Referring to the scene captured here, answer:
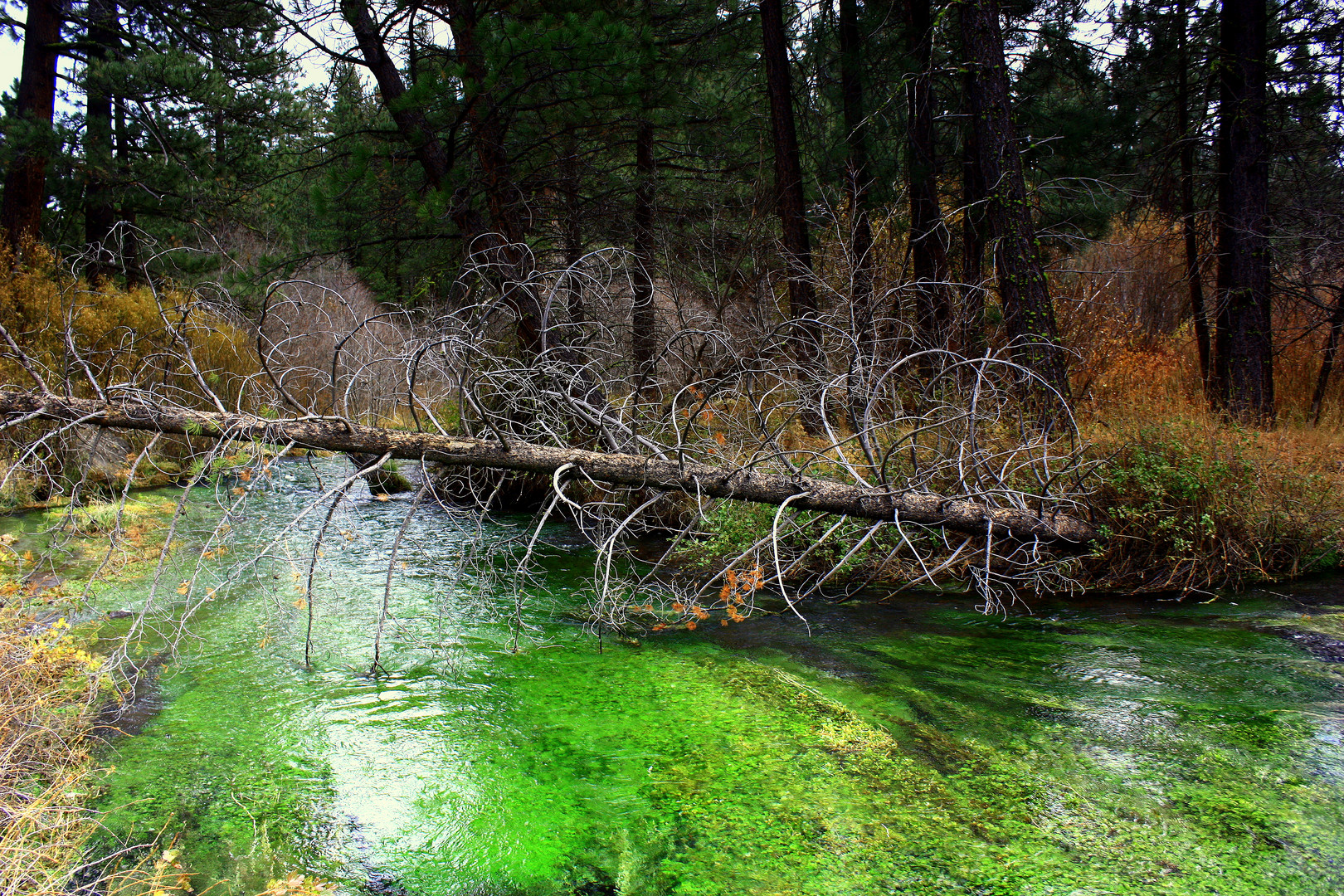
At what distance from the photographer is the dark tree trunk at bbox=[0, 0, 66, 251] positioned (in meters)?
12.3

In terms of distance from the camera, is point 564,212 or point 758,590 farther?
point 564,212

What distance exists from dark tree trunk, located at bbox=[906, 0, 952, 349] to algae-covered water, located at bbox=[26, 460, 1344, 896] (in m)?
4.42

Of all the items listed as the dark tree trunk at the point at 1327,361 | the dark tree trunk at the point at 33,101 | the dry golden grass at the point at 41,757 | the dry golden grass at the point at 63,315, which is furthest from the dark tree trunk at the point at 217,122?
the dark tree trunk at the point at 1327,361

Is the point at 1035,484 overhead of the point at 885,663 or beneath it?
overhead

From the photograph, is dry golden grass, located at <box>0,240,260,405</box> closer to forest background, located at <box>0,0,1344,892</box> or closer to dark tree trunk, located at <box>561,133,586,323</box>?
forest background, located at <box>0,0,1344,892</box>

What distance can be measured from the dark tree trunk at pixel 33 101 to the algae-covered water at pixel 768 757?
956 centimetres

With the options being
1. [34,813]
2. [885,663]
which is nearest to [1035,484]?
[885,663]

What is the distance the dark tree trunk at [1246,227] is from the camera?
8.50 meters

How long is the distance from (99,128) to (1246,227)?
1494 cm

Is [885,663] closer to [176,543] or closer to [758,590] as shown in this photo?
[758,590]

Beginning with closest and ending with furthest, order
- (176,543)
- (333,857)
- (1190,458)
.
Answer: (333,857) → (1190,458) → (176,543)

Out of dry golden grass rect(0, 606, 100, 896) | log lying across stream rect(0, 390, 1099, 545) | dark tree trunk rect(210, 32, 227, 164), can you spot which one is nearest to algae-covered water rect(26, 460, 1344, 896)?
dry golden grass rect(0, 606, 100, 896)

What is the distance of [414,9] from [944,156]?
682 centimetres

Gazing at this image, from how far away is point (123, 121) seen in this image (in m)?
13.7
